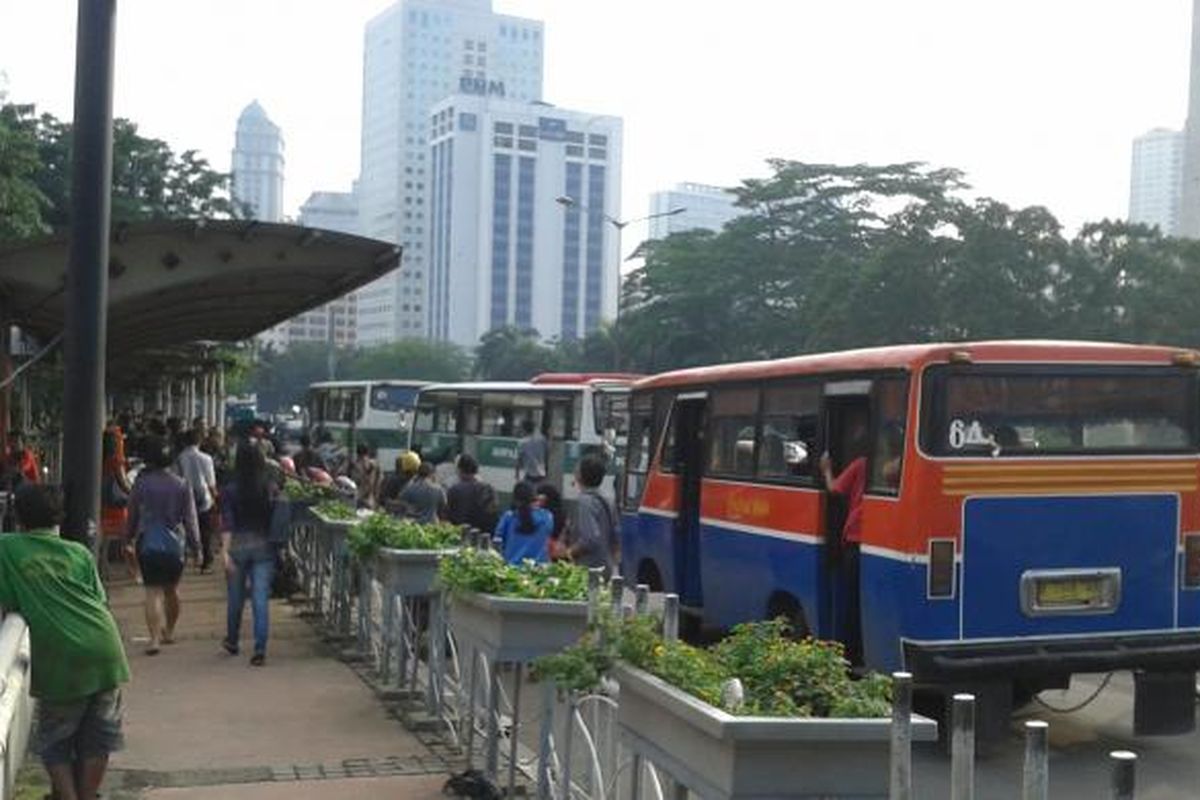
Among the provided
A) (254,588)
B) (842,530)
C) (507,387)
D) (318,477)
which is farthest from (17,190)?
(842,530)

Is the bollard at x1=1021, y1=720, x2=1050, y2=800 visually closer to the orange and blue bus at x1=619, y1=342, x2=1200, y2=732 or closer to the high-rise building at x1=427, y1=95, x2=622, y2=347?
the orange and blue bus at x1=619, y1=342, x2=1200, y2=732

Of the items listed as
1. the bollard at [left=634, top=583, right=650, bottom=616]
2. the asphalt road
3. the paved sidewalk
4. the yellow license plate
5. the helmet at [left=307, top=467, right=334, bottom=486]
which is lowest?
the asphalt road

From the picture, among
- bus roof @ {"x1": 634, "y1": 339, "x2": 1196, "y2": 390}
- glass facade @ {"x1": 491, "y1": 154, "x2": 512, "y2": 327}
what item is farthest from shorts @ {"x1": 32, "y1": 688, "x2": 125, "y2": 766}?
glass facade @ {"x1": 491, "y1": 154, "x2": 512, "y2": 327}

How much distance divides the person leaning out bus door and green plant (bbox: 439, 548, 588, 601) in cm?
287

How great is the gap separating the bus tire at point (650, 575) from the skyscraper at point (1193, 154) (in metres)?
57.7

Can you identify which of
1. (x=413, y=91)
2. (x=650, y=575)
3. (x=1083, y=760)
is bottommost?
(x=1083, y=760)

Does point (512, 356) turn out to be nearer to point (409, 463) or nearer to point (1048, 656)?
point (409, 463)

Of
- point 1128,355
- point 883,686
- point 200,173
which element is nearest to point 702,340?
point 200,173

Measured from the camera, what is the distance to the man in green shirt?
5500mm

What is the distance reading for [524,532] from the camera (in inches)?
385

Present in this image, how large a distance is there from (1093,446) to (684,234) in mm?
50583

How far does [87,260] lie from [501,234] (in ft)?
312

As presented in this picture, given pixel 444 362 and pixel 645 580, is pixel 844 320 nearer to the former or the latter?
pixel 645 580

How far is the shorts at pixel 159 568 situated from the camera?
33.4 ft
